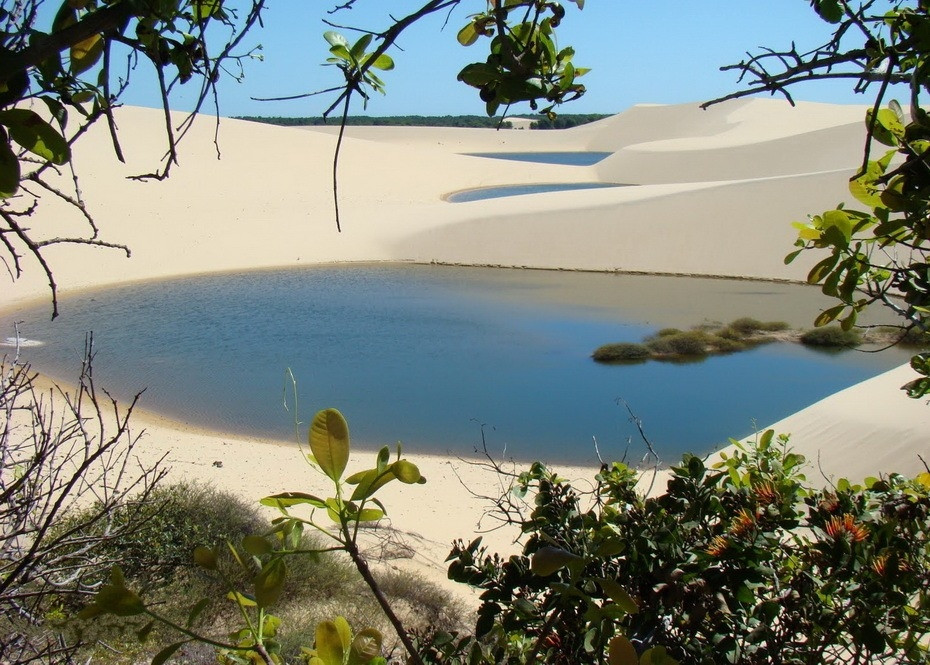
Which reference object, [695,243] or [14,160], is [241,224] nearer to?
[695,243]

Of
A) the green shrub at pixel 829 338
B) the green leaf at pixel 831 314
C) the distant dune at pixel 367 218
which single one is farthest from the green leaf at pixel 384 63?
the distant dune at pixel 367 218

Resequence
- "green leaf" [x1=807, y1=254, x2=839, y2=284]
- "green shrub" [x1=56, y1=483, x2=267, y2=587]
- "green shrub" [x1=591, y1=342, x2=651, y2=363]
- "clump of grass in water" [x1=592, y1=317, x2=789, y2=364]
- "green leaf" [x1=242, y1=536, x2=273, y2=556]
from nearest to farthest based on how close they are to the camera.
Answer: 1. "green leaf" [x1=242, y1=536, x2=273, y2=556]
2. "green leaf" [x1=807, y1=254, x2=839, y2=284]
3. "green shrub" [x1=56, y1=483, x2=267, y2=587]
4. "green shrub" [x1=591, y1=342, x2=651, y2=363]
5. "clump of grass in water" [x1=592, y1=317, x2=789, y2=364]

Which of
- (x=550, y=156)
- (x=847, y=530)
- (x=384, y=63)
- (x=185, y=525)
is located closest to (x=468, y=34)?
(x=384, y=63)

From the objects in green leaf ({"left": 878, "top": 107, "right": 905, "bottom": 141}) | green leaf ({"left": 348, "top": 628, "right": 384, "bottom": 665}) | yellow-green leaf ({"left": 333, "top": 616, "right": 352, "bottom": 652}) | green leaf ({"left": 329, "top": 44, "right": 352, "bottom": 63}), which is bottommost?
green leaf ({"left": 348, "top": 628, "right": 384, "bottom": 665})

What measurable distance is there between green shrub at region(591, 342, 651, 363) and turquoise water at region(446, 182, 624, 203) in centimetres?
1831

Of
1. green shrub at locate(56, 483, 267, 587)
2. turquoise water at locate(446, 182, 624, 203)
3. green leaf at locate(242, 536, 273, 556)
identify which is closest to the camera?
green leaf at locate(242, 536, 273, 556)

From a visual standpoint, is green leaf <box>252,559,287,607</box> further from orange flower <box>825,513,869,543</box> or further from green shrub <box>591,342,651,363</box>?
green shrub <box>591,342,651,363</box>

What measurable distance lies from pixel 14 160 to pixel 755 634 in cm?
119

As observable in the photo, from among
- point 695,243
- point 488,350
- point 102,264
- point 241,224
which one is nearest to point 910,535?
point 488,350

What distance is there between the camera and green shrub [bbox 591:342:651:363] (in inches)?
426

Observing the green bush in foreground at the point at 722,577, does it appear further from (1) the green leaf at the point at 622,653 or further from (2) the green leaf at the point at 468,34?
(2) the green leaf at the point at 468,34

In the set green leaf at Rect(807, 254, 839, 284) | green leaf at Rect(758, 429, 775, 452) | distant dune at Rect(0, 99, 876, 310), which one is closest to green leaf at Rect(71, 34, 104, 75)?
green leaf at Rect(807, 254, 839, 284)

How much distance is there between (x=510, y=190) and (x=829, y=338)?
24052 millimetres

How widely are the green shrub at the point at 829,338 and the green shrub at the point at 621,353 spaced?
2674 millimetres
